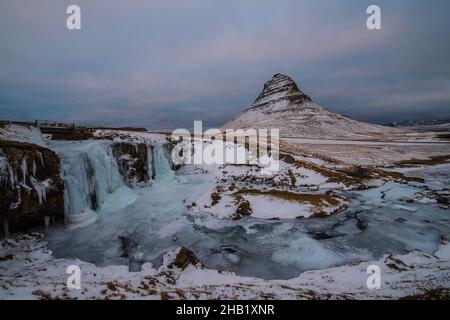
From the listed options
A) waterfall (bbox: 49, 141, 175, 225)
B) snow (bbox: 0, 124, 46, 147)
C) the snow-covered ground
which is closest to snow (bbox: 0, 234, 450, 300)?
the snow-covered ground

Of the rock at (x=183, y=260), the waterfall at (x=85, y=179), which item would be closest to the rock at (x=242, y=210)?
the rock at (x=183, y=260)

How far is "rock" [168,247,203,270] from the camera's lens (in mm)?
18281

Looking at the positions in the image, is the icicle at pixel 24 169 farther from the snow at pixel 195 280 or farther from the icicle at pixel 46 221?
the snow at pixel 195 280

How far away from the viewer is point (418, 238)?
77.4 ft

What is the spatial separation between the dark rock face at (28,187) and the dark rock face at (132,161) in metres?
10.9

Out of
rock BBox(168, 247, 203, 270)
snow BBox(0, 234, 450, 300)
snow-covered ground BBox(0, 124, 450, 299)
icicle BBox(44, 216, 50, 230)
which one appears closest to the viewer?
snow BBox(0, 234, 450, 300)

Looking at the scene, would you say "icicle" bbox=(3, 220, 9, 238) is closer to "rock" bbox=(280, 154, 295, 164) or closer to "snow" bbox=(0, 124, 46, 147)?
"snow" bbox=(0, 124, 46, 147)

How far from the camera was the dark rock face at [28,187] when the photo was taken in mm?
21359

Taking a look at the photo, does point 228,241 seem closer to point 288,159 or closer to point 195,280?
point 195,280

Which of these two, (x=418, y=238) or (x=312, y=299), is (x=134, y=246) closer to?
(x=312, y=299)

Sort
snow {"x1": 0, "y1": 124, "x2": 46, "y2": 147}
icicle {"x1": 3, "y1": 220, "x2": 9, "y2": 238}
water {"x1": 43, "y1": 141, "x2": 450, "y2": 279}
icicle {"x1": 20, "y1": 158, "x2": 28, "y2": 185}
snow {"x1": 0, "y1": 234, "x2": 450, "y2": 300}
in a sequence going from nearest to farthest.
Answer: snow {"x1": 0, "y1": 234, "x2": 450, "y2": 300} → water {"x1": 43, "y1": 141, "x2": 450, "y2": 279} → icicle {"x1": 3, "y1": 220, "x2": 9, "y2": 238} → icicle {"x1": 20, "y1": 158, "x2": 28, "y2": 185} → snow {"x1": 0, "y1": 124, "x2": 46, "y2": 147}

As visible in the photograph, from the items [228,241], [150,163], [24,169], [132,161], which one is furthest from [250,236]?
[150,163]

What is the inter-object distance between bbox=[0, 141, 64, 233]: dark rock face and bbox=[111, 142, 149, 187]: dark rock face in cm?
1091

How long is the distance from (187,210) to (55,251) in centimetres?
1327
